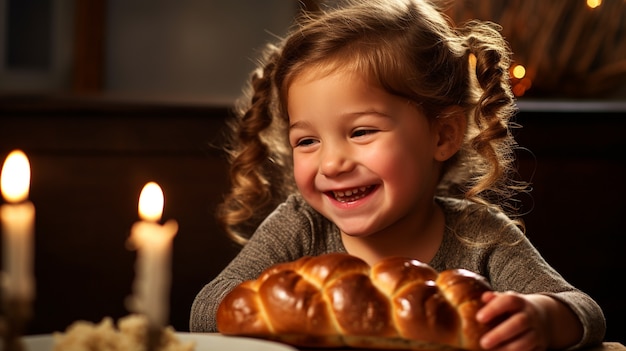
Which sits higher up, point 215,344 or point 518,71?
point 518,71

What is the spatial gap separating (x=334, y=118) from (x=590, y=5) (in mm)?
1872

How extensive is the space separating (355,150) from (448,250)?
10.4 inches

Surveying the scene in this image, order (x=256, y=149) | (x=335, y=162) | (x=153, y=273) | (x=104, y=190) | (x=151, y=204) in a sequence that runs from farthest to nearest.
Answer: (x=104, y=190), (x=256, y=149), (x=335, y=162), (x=151, y=204), (x=153, y=273)

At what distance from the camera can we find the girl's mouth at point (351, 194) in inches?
55.1

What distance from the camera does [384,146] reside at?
1.38 meters

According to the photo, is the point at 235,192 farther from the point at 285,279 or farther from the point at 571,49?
the point at 571,49

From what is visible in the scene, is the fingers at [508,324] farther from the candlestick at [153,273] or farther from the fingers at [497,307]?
the candlestick at [153,273]

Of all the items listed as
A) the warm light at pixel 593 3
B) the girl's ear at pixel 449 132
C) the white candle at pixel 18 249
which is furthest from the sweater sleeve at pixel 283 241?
the warm light at pixel 593 3

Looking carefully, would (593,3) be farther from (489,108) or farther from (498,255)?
(498,255)

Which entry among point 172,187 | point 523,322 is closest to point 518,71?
point 172,187

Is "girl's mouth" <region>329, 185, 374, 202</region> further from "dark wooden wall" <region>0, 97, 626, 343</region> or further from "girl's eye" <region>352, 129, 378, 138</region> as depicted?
"dark wooden wall" <region>0, 97, 626, 343</region>

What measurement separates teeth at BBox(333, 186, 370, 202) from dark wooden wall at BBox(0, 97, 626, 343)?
1.07m

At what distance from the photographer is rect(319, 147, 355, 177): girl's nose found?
135 cm

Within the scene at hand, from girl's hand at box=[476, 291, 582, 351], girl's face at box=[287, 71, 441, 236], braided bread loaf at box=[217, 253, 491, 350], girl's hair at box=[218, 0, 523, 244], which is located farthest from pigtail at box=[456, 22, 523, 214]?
braided bread loaf at box=[217, 253, 491, 350]
